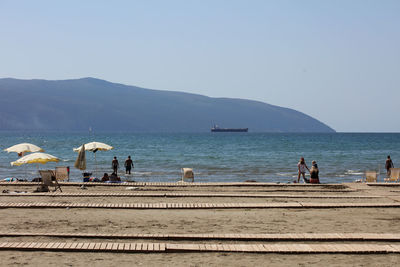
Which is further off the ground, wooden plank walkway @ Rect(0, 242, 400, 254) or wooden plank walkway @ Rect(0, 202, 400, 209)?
wooden plank walkway @ Rect(0, 202, 400, 209)

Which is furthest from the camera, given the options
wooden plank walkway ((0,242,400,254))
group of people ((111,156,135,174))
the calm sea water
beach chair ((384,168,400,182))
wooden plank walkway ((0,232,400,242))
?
the calm sea water

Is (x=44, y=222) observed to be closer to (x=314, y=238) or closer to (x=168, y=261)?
(x=168, y=261)

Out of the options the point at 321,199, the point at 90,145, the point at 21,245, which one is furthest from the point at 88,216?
the point at 90,145

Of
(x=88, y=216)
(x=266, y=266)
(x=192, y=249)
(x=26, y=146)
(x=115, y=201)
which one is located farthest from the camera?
(x=26, y=146)

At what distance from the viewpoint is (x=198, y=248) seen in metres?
7.82

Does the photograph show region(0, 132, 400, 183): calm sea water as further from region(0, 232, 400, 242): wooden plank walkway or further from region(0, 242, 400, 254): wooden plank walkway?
region(0, 242, 400, 254): wooden plank walkway

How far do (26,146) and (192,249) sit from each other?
15633 millimetres

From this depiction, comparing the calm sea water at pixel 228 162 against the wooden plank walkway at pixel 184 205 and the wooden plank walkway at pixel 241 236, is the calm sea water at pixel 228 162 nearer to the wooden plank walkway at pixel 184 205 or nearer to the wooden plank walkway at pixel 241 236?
the wooden plank walkway at pixel 184 205

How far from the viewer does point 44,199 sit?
13227mm

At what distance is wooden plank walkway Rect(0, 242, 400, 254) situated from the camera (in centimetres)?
770

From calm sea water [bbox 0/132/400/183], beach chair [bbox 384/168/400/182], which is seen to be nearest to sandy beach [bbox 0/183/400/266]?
beach chair [bbox 384/168/400/182]

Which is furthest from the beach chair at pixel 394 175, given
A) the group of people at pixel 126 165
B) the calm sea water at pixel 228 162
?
the group of people at pixel 126 165

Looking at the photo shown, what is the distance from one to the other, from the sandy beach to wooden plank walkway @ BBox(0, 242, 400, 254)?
0.12 metres

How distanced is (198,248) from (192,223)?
2.05 meters
